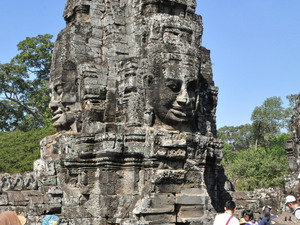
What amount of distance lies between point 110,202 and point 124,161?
0.91m

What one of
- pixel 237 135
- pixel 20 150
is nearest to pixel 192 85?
pixel 20 150

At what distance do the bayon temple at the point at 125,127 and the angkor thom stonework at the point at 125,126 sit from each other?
21 millimetres

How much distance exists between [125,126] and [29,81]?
20.8 metres

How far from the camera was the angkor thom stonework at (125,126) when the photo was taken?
8.82 m

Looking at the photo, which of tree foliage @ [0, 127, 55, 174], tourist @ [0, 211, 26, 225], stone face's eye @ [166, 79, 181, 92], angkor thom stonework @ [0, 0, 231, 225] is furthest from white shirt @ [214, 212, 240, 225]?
tree foliage @ [0, 127, 55, 174]

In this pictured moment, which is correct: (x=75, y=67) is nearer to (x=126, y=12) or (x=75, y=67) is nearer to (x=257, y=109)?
(x=126, y=12)

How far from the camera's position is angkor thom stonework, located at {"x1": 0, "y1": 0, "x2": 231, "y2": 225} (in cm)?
882

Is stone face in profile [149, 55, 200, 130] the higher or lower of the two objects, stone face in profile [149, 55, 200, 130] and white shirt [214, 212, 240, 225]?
the higher

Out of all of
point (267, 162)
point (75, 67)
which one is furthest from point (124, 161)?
point (267, 162)

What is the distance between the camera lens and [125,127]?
30.6 feet

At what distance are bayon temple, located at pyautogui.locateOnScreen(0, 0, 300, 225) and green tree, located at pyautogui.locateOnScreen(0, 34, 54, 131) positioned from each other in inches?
693

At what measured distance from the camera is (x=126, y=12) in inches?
402

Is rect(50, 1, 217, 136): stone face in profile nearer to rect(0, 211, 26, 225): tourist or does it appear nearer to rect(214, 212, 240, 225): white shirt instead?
rect(214, 212, 240, 225): white shirt

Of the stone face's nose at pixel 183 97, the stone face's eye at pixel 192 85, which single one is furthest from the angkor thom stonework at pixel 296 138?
the stone face's nose at pixel 183 97
